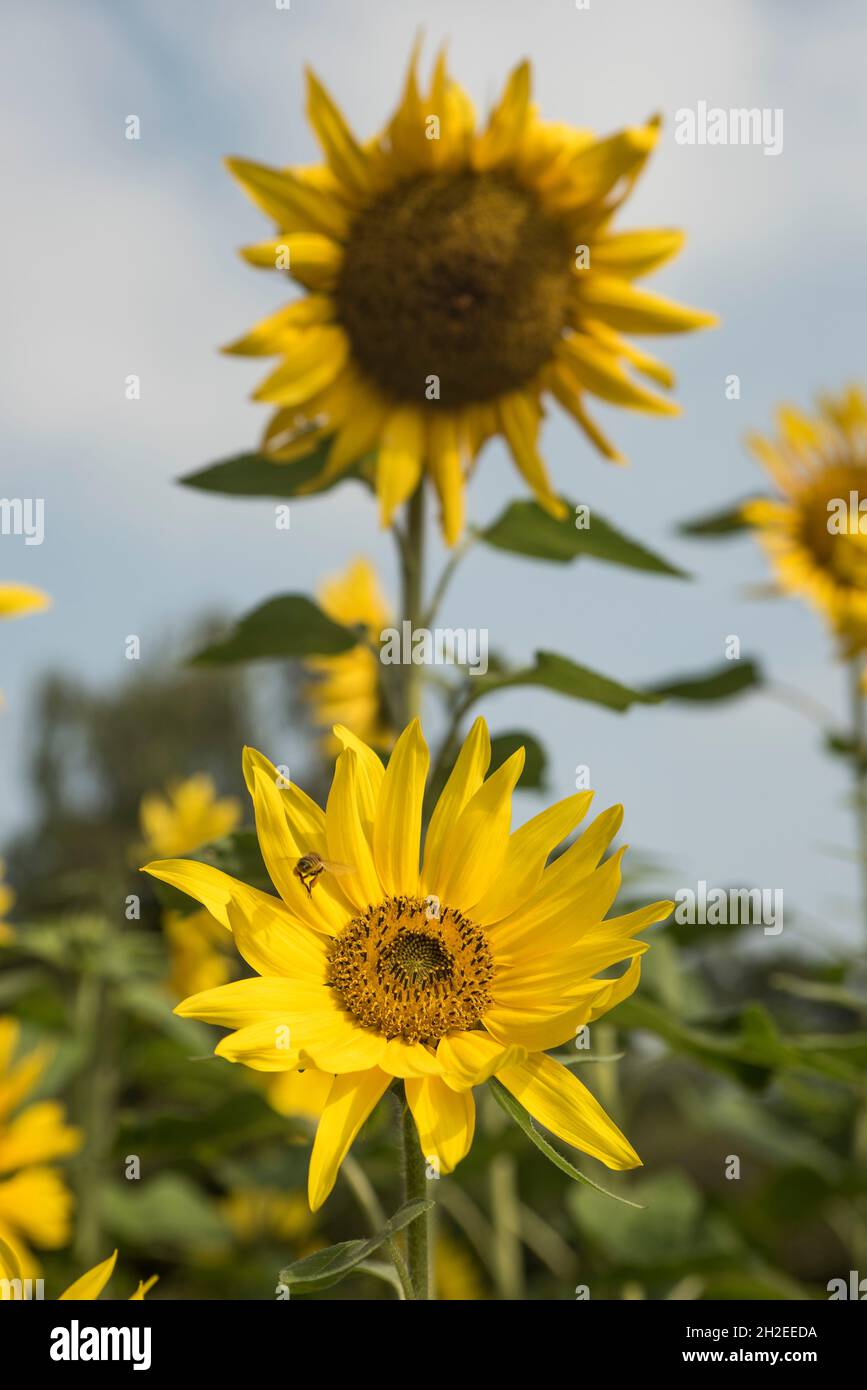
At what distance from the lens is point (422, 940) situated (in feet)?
3.86

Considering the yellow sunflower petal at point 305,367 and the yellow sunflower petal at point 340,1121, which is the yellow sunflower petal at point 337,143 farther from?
the yellow sunflower petal at point 340,1121

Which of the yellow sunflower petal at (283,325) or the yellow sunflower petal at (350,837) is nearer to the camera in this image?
the yellow sunflower petal at (350,837)

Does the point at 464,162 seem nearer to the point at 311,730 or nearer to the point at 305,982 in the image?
the point at 305,982

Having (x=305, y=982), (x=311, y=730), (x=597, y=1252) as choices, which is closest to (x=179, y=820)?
(x=597, y=1252)

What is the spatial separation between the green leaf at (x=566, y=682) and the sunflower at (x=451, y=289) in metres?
0.28

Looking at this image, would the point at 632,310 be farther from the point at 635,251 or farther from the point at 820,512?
the point at 820,512

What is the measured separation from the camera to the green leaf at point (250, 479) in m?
2.01

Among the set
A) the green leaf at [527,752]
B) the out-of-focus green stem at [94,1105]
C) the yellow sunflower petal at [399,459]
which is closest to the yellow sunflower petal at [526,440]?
the yellow sunflower petal at [399,459]

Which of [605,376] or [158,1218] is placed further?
[158,1218]

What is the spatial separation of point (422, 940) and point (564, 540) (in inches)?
38.3

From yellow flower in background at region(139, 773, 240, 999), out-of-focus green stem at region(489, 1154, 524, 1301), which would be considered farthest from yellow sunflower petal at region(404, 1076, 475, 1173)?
yellow flower in background at region(139, 773, 240, 999)

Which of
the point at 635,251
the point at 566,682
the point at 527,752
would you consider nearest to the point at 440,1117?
the point at 566,682

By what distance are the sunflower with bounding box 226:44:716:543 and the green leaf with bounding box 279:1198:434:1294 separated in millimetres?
1166

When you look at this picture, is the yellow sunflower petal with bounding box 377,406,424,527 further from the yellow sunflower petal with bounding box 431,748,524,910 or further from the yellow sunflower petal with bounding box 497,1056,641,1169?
the yellow sunflower petal with bounding box 497,1056,641,1169
